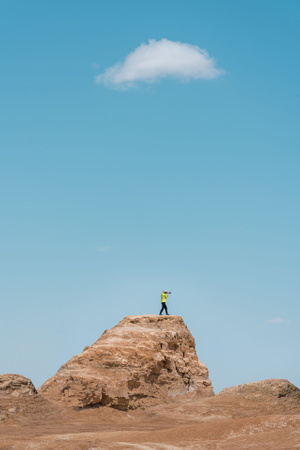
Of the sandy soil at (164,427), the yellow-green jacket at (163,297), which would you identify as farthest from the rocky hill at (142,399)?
the yellow-green jacket at (163,297)

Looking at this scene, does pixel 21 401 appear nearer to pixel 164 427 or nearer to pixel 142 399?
pixel 164 427

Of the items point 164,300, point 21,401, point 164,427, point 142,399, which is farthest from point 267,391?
point 21,401

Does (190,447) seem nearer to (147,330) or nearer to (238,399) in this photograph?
(238,399)

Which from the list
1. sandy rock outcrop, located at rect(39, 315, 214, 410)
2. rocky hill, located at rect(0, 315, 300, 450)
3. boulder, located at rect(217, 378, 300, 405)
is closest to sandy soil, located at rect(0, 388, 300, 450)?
rocky hill, located at rect(0, 315, 300, 450)

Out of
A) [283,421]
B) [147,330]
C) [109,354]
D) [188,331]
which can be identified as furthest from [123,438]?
[188,331]

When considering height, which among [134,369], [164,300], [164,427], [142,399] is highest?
[164,300]

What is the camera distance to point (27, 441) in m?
15.2

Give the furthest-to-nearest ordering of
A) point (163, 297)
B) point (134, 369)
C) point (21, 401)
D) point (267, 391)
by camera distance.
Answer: point (163, 297) < point (134, 369) < point (267, 391) < point (21, 401)

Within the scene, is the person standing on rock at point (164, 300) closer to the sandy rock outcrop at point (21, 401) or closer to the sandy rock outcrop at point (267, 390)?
the sandy rock outcrop at point (267, 390)

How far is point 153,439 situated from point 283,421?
3.41 m

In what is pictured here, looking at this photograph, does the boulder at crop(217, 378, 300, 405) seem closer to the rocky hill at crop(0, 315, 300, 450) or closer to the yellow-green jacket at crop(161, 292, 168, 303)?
the rocky hill at crop(0, 315, 300, 450)

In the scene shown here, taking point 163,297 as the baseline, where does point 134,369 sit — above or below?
below

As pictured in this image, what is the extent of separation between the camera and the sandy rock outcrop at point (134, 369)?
909 inches

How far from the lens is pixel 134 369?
80.8ft
